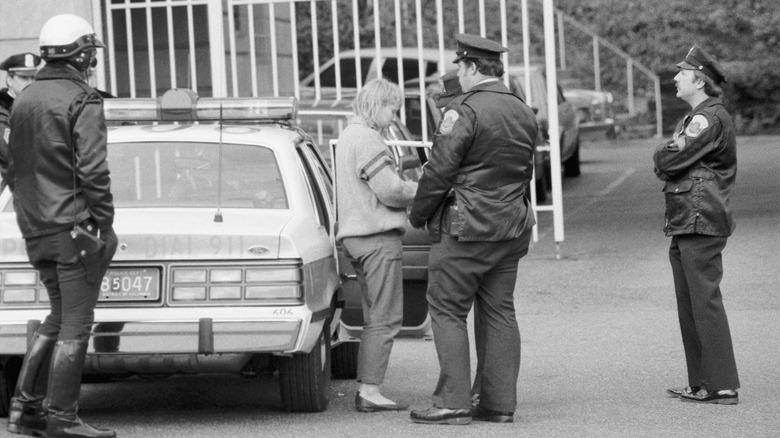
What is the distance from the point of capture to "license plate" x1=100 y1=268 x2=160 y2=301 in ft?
19.5

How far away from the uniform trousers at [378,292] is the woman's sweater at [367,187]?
6 cm

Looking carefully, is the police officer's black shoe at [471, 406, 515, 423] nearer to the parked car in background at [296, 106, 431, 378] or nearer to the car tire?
the parked car in background at [296, 106, 431, 378]

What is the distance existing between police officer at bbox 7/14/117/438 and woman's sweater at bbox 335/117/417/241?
1.30m

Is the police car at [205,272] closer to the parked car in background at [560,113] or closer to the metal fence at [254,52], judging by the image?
the metal fence at [254,52]

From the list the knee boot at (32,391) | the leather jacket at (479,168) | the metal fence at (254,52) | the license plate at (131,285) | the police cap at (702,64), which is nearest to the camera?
the knee boot at (32,391)

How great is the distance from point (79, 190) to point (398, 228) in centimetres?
163

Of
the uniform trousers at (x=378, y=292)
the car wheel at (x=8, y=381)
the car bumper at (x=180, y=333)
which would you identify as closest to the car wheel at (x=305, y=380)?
the uniform trousers at (x=378, y=292)

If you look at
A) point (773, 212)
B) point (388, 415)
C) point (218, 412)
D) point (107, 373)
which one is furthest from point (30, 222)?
point (773, 212)

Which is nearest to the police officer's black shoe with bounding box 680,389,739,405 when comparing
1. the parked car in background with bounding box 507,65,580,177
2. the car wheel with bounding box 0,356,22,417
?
the car wheel with bounding box 0,356,22,417

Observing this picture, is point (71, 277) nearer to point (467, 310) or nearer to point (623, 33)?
point (467, 310)

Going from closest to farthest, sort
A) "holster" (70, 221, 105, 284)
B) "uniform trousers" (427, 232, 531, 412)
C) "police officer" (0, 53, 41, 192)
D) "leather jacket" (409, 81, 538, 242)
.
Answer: "holster" (70, 221, 105, 284)
"leather jacket" (409, 81, 538, 242)
"uniform trousers" (427, 232, 531, 412)
"police officer" (0, 53, 41, 192)

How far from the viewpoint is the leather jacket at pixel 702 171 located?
263 inches

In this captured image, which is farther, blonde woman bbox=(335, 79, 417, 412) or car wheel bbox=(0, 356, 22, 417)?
blonde woman bbox=(335, 79, 417, 412)

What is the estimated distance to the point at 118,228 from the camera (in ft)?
19.7
